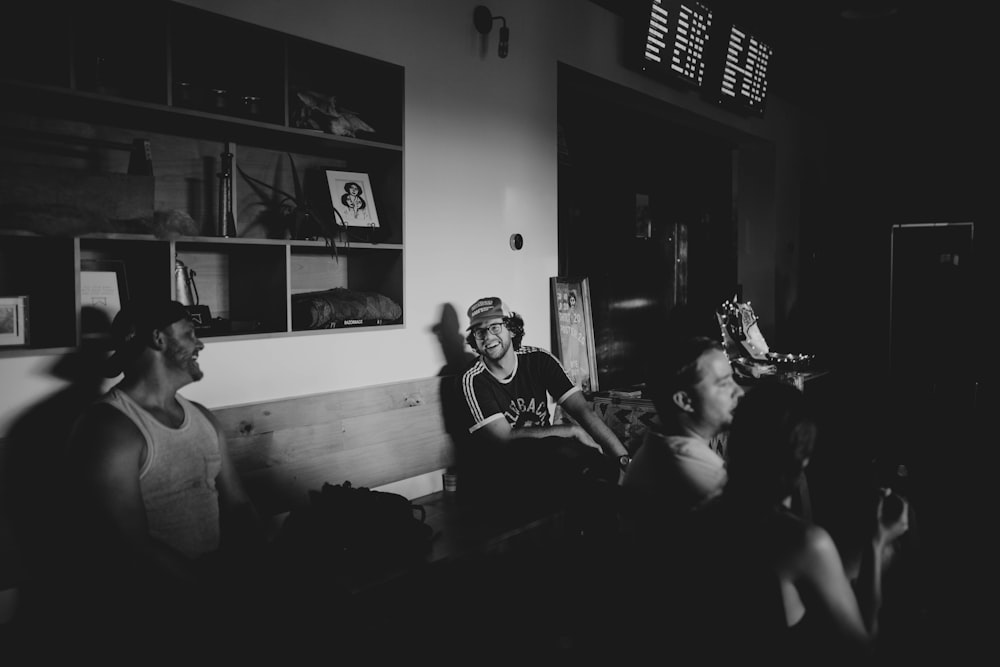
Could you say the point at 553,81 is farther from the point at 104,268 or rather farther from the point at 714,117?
the point at 104,268

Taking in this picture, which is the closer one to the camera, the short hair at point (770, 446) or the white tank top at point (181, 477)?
the short hair at point (770, 446)

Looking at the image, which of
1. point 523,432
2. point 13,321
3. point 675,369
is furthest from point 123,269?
point 675,369

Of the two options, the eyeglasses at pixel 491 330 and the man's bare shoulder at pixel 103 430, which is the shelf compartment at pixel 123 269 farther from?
the eyeglasses at pixel 491 330

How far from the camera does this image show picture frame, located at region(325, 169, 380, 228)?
3029mm

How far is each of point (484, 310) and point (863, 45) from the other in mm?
3907

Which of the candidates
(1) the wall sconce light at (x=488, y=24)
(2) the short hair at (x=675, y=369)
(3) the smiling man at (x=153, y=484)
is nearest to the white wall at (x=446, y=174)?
(1) the wall sconce light at (x=488, y=24)

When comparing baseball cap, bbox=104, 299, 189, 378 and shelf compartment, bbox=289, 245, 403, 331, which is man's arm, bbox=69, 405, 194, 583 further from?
shelf compartment, bbox=289, 245, 403, 331

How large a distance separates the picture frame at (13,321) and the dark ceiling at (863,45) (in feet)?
10.8

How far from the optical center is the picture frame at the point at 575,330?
13.2 ft

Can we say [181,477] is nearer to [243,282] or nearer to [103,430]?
[103,430]

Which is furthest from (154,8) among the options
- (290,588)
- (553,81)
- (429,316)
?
(553,81)

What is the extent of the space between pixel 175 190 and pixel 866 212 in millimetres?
5918

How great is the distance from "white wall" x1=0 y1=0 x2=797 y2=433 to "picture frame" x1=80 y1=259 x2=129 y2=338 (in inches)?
6.8

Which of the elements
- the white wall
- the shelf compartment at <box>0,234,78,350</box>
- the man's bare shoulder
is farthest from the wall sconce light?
the man's bare shoulder
